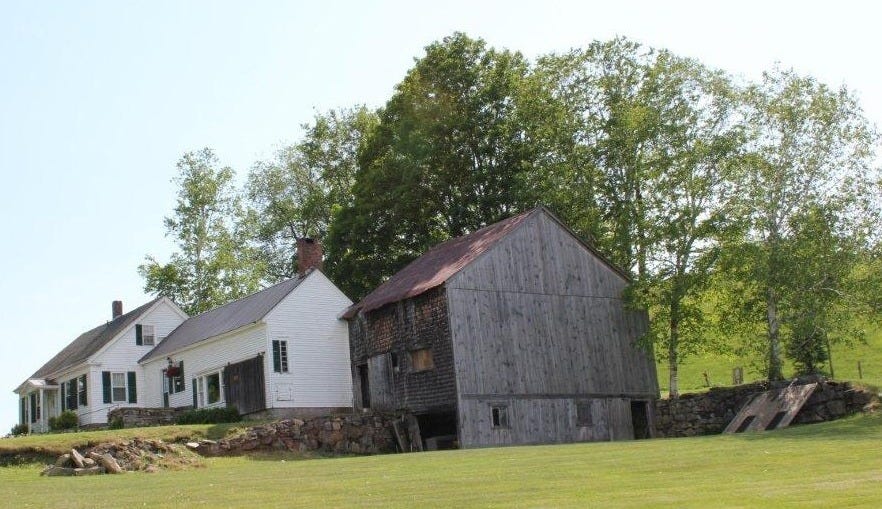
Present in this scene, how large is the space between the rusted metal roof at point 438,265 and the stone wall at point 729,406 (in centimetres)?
861

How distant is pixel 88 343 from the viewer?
54.1 meters

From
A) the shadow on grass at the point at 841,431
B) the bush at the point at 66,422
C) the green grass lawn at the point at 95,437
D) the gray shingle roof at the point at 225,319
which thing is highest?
the gray shingle roof at the point at 225,319

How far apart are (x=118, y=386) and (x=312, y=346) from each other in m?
13.7

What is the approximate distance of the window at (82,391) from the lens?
50.5 m

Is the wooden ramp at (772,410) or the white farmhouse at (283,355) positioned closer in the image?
the wooden ramp at (772,410)

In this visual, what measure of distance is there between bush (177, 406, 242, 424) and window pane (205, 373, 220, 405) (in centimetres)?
316

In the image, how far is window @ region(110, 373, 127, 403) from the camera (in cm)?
4988

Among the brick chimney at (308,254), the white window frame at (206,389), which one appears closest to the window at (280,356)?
the white window frame at (206,389)

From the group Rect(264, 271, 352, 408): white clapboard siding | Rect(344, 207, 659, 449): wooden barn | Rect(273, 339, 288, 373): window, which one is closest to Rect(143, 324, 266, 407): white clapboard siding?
Rect(273, 339, 288, 373): window

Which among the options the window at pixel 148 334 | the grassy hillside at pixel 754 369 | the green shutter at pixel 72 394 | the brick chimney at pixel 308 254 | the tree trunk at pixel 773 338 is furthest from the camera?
the window at pixel 148 334

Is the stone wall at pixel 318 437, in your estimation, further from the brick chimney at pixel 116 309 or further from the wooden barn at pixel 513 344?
the brick chimney at pixel 116 309

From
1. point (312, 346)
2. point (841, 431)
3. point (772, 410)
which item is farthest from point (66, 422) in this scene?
point (841, 431)

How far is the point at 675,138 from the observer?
40219 millimetres

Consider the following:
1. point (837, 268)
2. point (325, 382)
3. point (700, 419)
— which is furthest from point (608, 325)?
point (325, 382)
